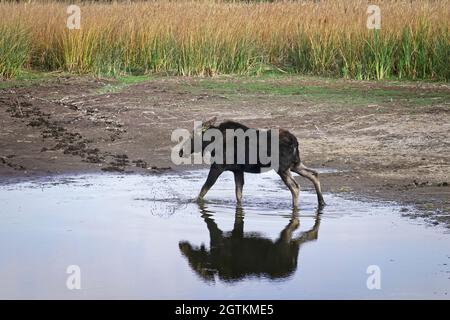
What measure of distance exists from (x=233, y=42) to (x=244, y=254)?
12.7m

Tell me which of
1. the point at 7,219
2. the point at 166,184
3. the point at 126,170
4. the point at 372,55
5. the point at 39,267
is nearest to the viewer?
the point at 39,267

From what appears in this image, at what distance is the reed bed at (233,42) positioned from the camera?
67.1 ft

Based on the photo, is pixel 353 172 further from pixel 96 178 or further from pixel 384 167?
pixel 96 178

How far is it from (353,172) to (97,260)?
5.32 metres

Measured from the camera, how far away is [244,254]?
8.99 meters

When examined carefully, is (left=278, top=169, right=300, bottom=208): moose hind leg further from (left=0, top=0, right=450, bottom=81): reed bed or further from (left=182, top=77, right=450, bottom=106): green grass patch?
(left=0, top=0, right=450, bottom=81): reed bed

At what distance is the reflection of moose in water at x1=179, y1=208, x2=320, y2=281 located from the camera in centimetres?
836

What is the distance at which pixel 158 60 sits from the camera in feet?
70.4

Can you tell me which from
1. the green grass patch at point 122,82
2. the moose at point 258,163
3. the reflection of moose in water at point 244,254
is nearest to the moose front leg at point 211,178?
the moose at point 258,163

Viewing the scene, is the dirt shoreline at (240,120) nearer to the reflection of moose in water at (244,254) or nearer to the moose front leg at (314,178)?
the moose front leg at (314,178)

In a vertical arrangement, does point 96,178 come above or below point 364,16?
below

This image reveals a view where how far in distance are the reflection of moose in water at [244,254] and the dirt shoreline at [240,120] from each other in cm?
181
